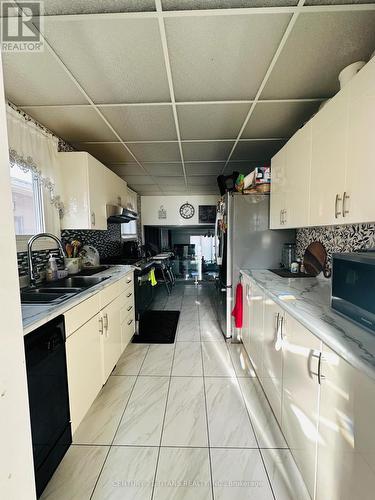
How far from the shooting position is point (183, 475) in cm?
115

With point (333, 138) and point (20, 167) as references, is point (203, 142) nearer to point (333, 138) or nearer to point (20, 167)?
point (333, 138)

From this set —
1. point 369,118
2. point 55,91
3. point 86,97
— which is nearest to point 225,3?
point 369,118

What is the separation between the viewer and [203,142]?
241cm

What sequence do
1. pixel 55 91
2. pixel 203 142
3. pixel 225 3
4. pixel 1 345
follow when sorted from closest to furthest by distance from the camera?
pixel 1 345 → pixel 225 3 → pixel 55 91 → pixel 203 142

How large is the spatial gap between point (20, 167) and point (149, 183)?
256 cm

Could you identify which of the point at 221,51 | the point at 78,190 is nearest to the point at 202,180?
the point at 78,190

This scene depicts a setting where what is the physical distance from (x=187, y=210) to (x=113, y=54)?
394 centimetres

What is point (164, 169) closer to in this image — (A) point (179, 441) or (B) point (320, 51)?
(B) point (320, 51)

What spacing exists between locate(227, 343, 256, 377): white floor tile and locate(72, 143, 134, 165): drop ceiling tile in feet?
8.75

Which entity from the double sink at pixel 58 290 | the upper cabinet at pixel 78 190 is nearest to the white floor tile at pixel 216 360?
the double sink at pixel 58 290

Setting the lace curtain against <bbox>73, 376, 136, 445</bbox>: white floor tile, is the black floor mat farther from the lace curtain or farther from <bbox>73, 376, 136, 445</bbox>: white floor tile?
the lace curtain

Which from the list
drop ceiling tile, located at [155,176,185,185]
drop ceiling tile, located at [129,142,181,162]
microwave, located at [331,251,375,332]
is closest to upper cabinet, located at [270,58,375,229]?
microwave, located at [331,251,375,332]

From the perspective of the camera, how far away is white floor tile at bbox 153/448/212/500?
107 cm

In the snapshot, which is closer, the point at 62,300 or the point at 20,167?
the point at 62,300
